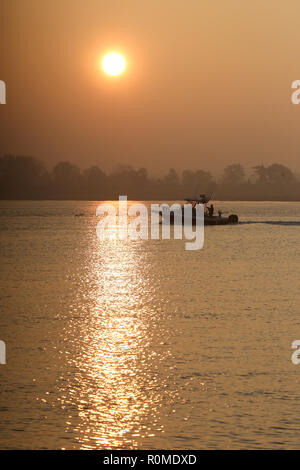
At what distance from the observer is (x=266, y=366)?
25.0 m

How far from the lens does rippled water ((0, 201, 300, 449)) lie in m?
18.3

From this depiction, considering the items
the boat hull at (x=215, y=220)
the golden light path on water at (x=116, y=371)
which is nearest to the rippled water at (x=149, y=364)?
the golden light path on water at (x=116, y=371)

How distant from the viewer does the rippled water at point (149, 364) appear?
18.3 metres

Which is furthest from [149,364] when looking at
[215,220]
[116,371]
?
[215,220]

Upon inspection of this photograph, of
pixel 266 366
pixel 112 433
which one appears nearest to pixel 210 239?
pixel 266 366

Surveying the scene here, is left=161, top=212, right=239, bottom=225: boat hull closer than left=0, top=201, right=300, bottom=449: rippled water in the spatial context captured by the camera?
No

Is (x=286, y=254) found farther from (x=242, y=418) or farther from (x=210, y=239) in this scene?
(x=242, y=418)

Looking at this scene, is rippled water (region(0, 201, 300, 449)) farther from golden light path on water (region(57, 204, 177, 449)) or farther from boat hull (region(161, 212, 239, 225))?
boat hull (region(161, 212, 239, 225))

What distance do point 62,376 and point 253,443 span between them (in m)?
8.05

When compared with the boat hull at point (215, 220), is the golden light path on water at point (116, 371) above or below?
below

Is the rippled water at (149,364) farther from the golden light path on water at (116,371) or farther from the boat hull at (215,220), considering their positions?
the boat hull at (215,220)

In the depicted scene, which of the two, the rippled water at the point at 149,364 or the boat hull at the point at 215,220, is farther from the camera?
the boat hull at the point at 215,220

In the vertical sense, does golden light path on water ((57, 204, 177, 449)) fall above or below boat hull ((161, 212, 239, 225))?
below

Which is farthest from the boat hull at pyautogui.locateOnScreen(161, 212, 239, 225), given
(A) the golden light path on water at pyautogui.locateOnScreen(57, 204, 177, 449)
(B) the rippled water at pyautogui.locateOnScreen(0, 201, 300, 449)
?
(A) the golden light path on water at pyautogui.locateOnScreen(57, 204, 177, 449)
